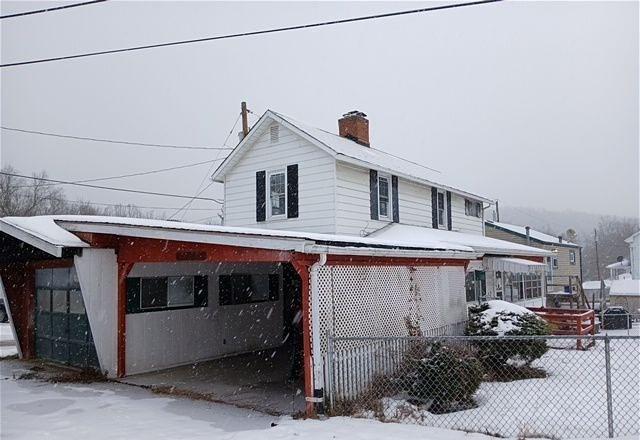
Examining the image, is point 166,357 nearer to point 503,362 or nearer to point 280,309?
point 280,309

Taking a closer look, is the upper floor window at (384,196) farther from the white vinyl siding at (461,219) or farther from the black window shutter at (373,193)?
the white vinyl siding at (461,219)

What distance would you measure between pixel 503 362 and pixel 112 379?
26.7 feet

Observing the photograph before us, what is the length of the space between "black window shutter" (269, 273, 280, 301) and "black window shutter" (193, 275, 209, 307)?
9.57ft

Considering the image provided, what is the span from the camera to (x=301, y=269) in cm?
823

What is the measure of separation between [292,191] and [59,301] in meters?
6.84

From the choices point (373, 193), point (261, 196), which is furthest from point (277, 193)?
point (373, 193)

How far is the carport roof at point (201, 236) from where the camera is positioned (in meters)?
8.27

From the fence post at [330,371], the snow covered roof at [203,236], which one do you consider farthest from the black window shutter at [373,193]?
the fence post at [330,371]

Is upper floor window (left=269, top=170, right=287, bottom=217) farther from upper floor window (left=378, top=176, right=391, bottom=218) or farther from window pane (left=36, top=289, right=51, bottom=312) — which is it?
window pane (left=36, top=289, right=51, bottom=312)

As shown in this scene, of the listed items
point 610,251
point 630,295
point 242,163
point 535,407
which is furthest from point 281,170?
point 610,251

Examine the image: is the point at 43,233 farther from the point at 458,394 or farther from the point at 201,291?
the point at 458,394

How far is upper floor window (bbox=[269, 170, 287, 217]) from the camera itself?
16562 mm

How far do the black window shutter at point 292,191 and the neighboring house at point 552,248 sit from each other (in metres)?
25.3

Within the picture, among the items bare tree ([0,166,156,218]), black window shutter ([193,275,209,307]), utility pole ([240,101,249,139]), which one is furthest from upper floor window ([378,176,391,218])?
bare tree ([0,166,156,218])
